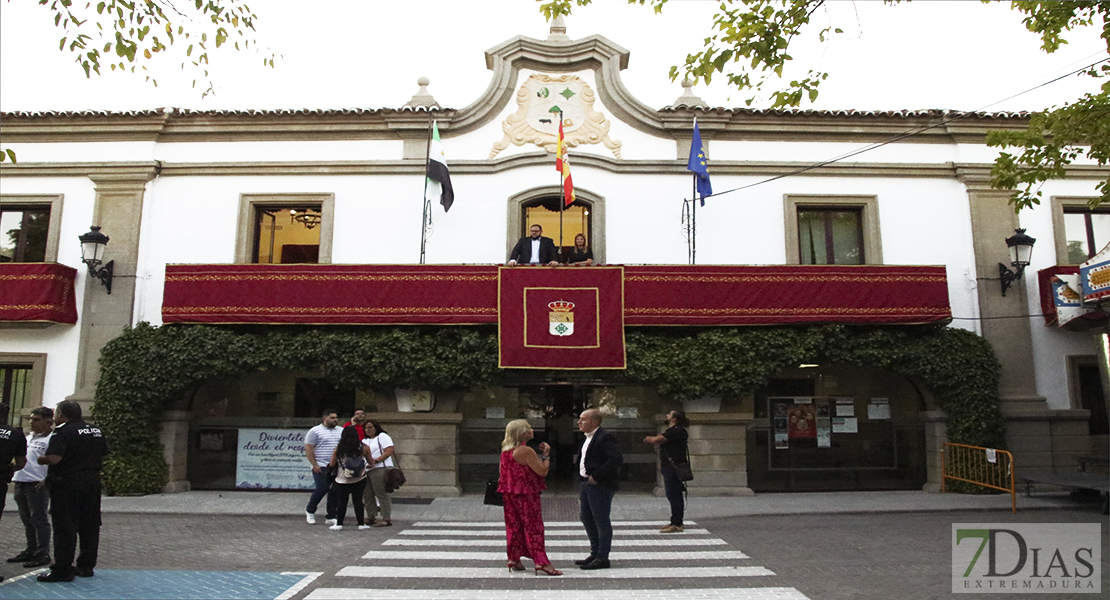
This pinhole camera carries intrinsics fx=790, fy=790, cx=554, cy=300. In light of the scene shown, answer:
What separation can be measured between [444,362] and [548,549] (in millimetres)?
5453

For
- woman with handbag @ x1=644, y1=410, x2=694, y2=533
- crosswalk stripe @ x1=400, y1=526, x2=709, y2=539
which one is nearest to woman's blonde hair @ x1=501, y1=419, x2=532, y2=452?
woman with handbag @ x1=644, y1=410, x2=694, y2=533

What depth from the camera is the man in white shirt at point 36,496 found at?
8.01 metres

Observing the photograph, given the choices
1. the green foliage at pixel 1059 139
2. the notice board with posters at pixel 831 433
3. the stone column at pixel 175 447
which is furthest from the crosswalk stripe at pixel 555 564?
the green foliage at pixel 1059 139

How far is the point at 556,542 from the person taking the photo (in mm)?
9547

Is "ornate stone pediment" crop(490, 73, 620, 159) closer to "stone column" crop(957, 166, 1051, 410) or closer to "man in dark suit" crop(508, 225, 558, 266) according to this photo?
"man in dark suit" crop(508, 225, 558, 266)

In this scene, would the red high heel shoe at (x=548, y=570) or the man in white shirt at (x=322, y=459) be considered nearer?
the red high heel shoe at (x=548, y=570)

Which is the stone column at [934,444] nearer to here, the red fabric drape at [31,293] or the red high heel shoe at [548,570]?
the red high heel shoe at [548,570]

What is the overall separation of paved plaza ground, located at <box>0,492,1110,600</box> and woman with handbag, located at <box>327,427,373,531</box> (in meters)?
0.31

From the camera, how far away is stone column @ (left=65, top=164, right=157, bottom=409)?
14.8m

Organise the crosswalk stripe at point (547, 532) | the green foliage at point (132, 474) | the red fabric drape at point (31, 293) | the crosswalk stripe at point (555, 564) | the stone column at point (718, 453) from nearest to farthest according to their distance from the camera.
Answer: the crosswalk stripe at point (555, 564), the crosswalk stripe at point (547, 532), the green foliage at point (132, 474), the stone column at point (718, 453), the red fabric drape at point (31, 293)

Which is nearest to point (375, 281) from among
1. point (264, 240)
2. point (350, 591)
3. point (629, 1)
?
point (264, 240)

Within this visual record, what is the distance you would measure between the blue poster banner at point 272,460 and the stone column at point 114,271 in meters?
2.95

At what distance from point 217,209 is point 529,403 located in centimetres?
725

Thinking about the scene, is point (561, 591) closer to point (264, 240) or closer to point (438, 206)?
point (438, 206)
